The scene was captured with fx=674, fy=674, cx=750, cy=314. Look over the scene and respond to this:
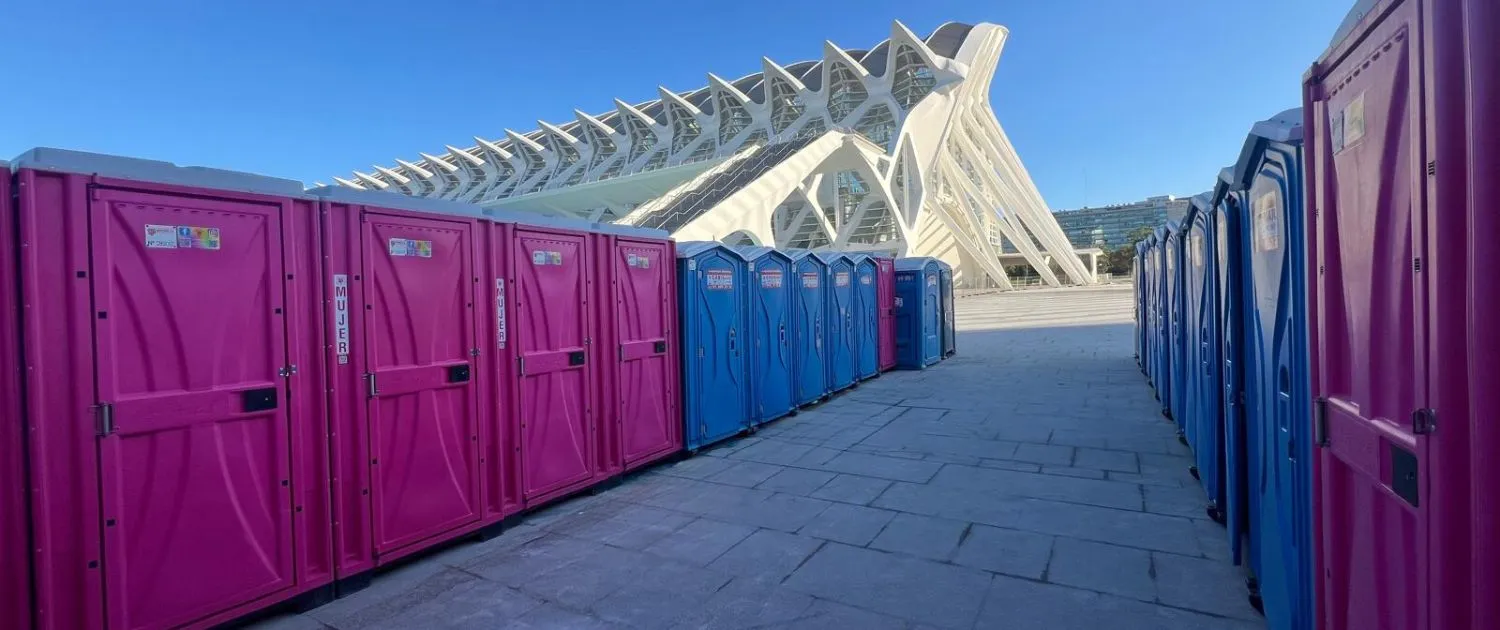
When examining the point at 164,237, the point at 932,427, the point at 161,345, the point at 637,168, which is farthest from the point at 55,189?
the point at 637,168

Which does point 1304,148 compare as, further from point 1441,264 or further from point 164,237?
point 164,237

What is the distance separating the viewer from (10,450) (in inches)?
116

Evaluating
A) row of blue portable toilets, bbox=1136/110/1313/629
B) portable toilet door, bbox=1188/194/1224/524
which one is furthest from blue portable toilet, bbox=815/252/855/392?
portable toilet door, bbox=1188/194/1224/524

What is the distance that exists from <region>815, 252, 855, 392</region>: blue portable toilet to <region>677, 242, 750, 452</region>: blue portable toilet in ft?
9.45

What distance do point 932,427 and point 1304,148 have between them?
6341mm

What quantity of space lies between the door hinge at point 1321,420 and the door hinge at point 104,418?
4928mm

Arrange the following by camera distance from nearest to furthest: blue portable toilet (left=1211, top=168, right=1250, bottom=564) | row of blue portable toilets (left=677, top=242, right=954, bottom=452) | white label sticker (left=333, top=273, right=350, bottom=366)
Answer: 1. blue portable toilet (left=1211, top=168, right=1250, bottom=564)
2. white label sticker (left=333, top=273, right=350, bottom=366)
3. row of blue portable toilets (left=677, top=242, right=954, bottom=452)

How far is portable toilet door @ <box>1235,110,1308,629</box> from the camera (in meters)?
2.53

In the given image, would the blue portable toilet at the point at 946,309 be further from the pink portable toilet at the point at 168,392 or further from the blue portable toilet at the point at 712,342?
the pink portable toilet at the point at 168,392

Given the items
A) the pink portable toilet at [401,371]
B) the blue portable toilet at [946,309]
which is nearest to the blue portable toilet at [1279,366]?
the pink portable toilet at [401,371]

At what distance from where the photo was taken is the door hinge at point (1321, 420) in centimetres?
211

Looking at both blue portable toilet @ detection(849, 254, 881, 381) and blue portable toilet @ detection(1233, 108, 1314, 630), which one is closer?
blue portable toilet @ detection(1233, 108, 1314, 630)

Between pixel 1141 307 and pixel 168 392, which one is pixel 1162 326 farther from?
pixel 168 392

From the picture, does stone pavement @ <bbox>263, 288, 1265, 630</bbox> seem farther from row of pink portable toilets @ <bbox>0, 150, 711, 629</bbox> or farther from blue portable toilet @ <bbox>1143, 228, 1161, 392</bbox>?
blue portable toilet @ <bbox>1143, 228, 1161, 392</bbox>
